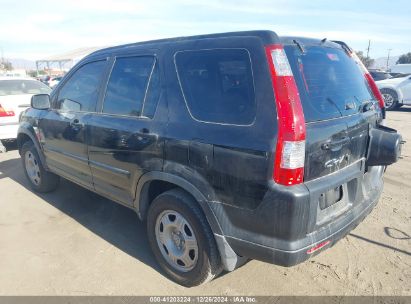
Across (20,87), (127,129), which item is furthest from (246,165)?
(20,87)

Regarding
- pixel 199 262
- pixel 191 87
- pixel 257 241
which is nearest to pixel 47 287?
pixel 199 262

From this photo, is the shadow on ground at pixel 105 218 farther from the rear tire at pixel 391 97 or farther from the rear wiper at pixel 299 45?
the rear tire at pixel 391 97

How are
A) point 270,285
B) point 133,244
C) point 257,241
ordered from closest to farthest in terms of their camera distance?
point 257,241, point 270,285, point 133,244

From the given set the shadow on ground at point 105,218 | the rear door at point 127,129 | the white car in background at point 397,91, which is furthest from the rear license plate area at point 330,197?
the white car in background at point 397,91

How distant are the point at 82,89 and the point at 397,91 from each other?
12.9 m

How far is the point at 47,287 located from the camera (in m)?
2.89

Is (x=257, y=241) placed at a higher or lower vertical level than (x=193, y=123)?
lower

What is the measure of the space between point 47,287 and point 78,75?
2.22 metres

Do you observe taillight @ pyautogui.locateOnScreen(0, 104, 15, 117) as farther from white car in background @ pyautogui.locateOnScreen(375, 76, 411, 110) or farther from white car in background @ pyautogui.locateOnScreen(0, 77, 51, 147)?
white car in background @ pyautogui.locateOnScreen(375, 76, 411, 110)

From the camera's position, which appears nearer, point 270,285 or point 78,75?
point 270,285

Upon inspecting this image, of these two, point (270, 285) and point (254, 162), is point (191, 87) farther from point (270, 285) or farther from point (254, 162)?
point (270, 285)

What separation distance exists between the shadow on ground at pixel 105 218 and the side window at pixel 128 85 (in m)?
1.36

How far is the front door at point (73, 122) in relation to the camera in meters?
3.61

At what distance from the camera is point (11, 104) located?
7.06m
